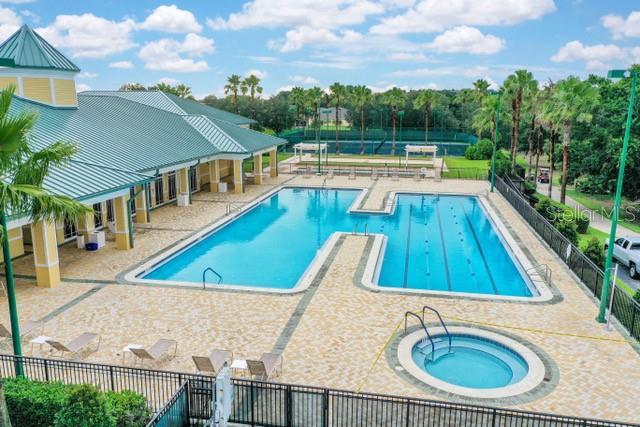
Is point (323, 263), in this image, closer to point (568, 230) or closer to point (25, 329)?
point (25, 329)

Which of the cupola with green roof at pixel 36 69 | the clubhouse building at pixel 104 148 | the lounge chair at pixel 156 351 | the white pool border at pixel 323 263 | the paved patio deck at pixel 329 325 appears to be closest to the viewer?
the paved patio deck at pixel 329 325

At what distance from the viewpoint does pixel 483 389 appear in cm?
1223

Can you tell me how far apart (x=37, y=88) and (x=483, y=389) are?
2506 cm

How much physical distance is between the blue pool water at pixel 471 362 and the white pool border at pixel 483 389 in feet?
0.52

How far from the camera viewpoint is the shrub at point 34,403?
969 cm

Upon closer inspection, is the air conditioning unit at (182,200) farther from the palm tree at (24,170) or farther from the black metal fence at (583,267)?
the palm tree at (24,170)

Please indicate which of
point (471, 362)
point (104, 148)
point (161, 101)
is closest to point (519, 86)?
point (161, 101)

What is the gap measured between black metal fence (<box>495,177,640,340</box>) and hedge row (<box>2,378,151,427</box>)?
12960 mm

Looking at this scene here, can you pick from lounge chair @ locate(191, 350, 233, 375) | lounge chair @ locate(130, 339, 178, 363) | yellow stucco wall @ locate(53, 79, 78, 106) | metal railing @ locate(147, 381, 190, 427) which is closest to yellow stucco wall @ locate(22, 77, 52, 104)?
yellow stucco wall @ locate(53, 79, 78, 106)

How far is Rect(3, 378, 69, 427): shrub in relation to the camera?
969cm

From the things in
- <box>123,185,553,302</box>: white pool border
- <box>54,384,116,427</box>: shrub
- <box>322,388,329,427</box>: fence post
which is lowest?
<box>123,185,553,302</box>: white pool border

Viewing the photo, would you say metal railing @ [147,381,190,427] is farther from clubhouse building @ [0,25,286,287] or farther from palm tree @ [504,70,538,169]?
palm tree @ [504,70,538,169]

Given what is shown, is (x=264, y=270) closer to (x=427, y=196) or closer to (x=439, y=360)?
(x=439, y=360)

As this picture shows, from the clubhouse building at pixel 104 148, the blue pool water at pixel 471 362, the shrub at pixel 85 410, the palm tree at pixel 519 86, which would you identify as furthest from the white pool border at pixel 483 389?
the palm tree at pixel 519 86
